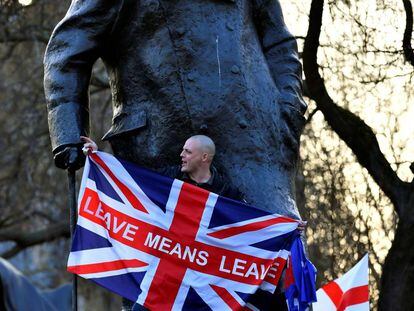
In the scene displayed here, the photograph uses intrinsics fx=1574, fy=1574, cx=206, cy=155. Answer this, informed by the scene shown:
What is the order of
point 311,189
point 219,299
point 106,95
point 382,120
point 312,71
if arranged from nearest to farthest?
1. point 219,299
2. point 312,71
3. point 382,120
4. point 311,189
5. point 106,95

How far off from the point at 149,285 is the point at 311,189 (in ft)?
41.8

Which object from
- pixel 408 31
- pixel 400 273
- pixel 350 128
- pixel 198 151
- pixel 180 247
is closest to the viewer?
pixel 198 151

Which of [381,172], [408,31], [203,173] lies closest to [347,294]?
[381,172]

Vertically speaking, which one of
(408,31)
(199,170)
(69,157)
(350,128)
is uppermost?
(408,31)

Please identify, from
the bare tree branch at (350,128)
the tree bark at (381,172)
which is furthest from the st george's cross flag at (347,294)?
the bare tree branch at (350,128)

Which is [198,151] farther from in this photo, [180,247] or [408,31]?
[408,31]

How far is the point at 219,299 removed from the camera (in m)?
7.36

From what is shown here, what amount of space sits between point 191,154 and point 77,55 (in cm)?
83

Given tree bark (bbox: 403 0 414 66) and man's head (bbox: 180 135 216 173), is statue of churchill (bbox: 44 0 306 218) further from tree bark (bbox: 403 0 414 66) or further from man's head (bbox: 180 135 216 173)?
tree bark (bbox: 403 0 414 66)

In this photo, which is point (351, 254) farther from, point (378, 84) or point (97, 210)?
point (97, 210)

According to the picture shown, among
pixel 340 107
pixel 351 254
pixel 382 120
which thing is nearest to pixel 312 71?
pixel 340 107

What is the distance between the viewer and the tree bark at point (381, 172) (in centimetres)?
1571

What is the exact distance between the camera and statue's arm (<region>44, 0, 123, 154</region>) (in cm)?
764

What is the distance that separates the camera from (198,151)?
7293 millimetres
